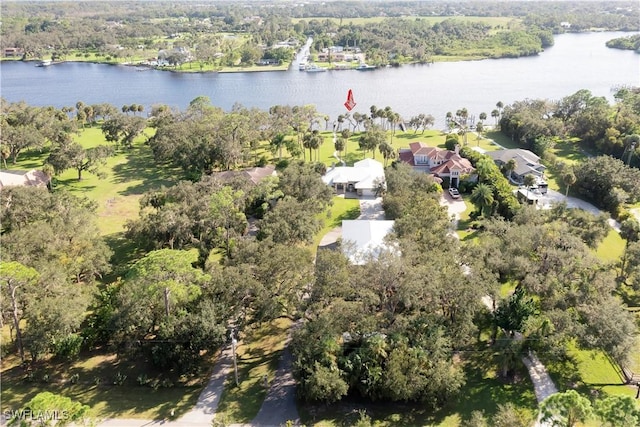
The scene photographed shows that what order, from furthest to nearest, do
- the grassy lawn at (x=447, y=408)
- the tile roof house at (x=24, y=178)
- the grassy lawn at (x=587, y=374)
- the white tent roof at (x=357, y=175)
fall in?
the white tent roof at (x=357, y=175) < the tile roof house at (x=24, y=178) < the grassy lawn at (x=587, y=374) < the grassy lawn at (x=447, y=408)

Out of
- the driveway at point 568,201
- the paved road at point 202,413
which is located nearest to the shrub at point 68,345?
the paved road at point 202,413

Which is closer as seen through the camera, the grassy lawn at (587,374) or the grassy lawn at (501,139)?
the grassy lawn at (587,374)

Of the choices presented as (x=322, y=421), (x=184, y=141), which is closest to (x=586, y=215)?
(x=322, y=421)

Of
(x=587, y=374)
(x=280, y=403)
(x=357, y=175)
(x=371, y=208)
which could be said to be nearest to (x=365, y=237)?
(x=371, y=208)

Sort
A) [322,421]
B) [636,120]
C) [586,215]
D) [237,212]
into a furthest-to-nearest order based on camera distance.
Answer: [636,120]
[237,212]
[586,215]
[322,421]

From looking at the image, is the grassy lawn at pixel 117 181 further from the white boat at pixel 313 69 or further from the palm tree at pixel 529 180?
the white boat at pixel 313 69

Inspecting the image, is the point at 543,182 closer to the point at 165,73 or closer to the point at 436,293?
the point at 436,293

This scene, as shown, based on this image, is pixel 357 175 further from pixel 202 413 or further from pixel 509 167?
pixel 202 413
